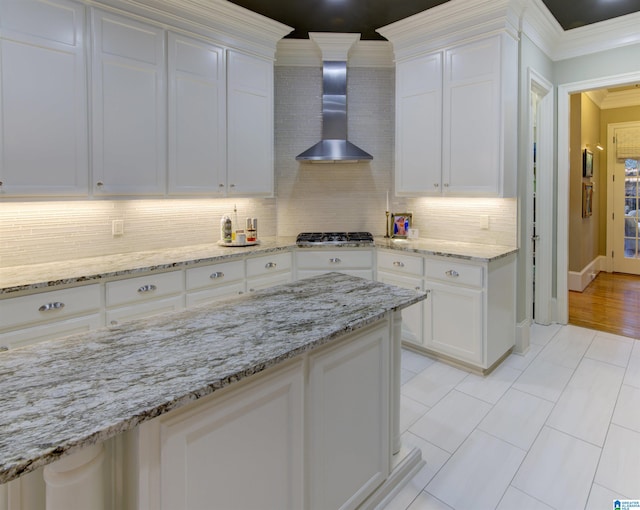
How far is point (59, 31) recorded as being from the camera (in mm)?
2471

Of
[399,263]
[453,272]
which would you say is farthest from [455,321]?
[399,263]

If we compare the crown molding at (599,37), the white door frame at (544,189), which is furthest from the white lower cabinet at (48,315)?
the crown molding at (599,37)

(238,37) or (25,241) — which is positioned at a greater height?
(238,37)

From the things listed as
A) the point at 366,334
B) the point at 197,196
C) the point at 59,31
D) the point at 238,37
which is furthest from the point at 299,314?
the point at 238,37

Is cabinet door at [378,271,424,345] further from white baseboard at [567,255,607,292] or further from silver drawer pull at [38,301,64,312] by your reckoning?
white baseboard at [567,255,607,292]

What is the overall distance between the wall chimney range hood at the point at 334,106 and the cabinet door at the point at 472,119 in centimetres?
83

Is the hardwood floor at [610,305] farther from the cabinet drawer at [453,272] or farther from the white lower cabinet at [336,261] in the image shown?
the white lower cabinet at [336,261]

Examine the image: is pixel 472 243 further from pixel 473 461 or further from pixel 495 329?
pixel 473 461

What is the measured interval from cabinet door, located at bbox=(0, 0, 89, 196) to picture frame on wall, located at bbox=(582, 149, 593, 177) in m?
6.08

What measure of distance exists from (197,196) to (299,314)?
2133mm

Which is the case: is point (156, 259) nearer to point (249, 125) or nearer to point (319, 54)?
point (249, 125)

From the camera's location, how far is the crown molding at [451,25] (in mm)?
3092

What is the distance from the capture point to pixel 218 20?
10.7ft

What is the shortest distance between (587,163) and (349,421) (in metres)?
5.99
